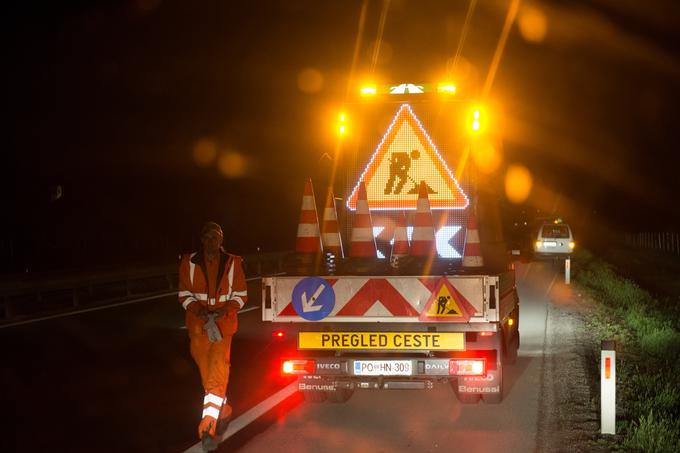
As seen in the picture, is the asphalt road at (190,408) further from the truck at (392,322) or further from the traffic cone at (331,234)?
the traffic cone at (331,234)

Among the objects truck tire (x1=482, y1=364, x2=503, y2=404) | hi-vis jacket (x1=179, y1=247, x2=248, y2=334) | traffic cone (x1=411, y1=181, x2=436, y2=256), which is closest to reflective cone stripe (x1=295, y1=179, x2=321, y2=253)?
traffic cone (x1=411, y1=181, x2=436, y2=256)

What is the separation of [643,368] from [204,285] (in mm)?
5554

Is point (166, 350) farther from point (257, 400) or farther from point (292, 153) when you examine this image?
point (292, 153)

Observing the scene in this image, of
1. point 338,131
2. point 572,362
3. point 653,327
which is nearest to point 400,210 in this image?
point 338,131

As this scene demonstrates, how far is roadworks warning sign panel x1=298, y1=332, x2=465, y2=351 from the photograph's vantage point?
7.65m

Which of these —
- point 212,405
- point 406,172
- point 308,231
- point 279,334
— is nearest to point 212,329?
point 212,405

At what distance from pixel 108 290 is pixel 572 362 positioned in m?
18.3

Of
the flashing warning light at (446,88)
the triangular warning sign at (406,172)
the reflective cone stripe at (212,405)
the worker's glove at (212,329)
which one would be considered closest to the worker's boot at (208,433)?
the reflective cone stripe at (212,405)

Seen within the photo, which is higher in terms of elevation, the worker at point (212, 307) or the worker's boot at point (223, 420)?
the worker at point (212, 307)

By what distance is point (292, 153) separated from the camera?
8444 cm

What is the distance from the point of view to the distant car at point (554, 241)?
126 ft

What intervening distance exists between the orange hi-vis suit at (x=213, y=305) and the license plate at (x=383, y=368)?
1.19 metres

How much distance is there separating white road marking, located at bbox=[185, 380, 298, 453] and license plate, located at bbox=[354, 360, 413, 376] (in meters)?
1.08

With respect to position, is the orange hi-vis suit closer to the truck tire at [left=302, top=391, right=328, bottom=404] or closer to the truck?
the truck
